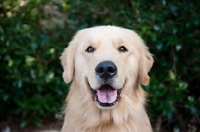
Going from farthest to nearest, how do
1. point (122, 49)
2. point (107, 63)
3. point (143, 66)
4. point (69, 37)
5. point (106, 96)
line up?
point (69, 37) < point (143, 66) < point (122, 49) < point (106, 96) < point (107, 63)

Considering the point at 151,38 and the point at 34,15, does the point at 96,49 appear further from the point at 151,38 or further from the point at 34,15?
the point at 34,15

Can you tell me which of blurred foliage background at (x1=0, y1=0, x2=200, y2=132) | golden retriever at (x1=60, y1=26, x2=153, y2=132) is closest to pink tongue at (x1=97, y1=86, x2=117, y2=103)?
golden retriever at (x1=60, y1=26, x2=153, y2=132)

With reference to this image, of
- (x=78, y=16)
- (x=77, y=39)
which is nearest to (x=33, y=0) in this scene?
(x=78, y=16)

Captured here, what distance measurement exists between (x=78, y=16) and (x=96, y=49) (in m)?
2.35

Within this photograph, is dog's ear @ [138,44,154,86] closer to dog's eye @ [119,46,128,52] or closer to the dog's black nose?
dog's eye @ [119,46,128,52]

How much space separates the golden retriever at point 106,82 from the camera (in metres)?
4.17

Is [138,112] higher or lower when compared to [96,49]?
lower

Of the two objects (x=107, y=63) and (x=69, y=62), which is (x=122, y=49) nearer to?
(x=107, y=63)

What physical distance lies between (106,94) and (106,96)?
0.7 inches

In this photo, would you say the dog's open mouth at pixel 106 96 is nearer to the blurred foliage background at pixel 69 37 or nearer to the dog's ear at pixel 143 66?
the dog's ear at pixel 143 66

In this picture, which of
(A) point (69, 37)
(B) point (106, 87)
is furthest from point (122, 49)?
(A) point (69, 37)

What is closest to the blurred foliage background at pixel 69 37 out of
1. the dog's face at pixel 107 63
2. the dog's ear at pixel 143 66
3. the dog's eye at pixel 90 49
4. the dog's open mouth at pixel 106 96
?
the dog's ear at pixel 143 66

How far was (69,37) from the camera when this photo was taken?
6691 millimetres

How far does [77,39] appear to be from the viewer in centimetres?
467
